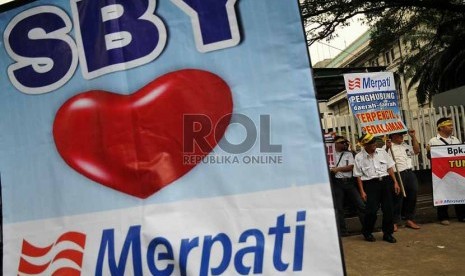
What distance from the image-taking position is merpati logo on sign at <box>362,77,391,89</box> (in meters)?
8.09

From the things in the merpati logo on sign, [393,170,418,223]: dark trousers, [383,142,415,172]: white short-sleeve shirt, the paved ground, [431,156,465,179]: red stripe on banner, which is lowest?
the paved ground

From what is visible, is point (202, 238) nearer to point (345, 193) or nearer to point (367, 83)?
point (345, 193)

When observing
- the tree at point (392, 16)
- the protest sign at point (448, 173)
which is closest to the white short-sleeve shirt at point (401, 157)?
the protest sign at point (448, 173)

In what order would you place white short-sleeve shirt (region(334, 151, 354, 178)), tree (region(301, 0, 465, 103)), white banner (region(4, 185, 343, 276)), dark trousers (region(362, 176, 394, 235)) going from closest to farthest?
1. white banner (region(4, 185, 343, 276))
2. dark trousers (region(362, 176, 394, 235))
3. white short-sleeve shirt (region(334, 151, 354, 178))
4. tree (region(301, 0, 465, 103))

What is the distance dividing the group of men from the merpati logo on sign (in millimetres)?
837

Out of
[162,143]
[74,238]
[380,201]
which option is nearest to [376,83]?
[380,201]

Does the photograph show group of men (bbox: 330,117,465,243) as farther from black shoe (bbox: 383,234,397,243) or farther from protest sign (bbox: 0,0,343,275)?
protest sign (bbox: 0,0,343,275)

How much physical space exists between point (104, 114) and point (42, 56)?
40 centimetres

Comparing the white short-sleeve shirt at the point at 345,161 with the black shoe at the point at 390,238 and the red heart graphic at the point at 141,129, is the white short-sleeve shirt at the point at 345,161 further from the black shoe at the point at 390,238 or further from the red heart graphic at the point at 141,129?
the red heart graphic at the point at 141,129

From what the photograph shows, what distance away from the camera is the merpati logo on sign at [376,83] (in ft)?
26.5

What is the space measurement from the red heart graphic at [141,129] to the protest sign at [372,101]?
20.7ft

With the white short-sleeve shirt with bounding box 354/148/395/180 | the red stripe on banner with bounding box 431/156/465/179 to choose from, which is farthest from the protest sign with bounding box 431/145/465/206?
the white short-sleeve shirt with bounding box 354/148/395/180

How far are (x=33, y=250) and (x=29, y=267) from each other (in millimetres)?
78

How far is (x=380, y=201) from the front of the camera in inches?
271
